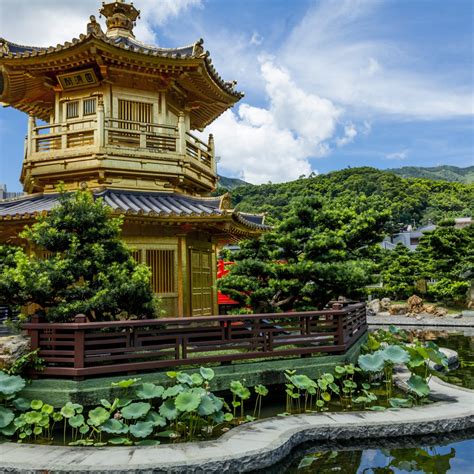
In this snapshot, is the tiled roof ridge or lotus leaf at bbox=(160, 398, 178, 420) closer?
lotus leaf at bbox=(160, 398, 178, 420)

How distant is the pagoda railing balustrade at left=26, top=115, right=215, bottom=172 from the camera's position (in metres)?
11.5

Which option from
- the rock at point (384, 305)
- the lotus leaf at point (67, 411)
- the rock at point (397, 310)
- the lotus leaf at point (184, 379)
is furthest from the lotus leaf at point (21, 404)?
the rock at point (384, 305)

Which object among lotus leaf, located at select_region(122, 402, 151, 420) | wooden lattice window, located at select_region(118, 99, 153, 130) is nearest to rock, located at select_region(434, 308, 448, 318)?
wooden lattice window, located at select_region(118, 99, 153, 130)

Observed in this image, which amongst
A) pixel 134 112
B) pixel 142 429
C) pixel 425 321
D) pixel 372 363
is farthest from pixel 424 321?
pixel 142 429

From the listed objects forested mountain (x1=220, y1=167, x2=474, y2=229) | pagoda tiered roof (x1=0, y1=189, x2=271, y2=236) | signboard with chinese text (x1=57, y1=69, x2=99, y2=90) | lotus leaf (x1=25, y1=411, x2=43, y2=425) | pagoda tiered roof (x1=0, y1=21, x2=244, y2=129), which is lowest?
lotus leaf (x1=25, y1=411, x2=43, y2=425)

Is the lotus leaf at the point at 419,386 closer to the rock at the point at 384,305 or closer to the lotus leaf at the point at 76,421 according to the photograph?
the lotus leaf at the point at 76,421

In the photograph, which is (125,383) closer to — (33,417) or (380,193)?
(33,417)

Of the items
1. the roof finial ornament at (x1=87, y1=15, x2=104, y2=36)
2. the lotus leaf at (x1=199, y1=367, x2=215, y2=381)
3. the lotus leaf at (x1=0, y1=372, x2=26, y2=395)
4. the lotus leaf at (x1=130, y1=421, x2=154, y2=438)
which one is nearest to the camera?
the lotus leaf at (x1=130, y1=421, x2=154, y2=438)

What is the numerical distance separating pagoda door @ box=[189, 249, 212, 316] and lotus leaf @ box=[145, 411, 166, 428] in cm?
459

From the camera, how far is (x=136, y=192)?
11.7m

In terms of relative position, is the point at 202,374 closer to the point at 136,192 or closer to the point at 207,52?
the point at 136,192

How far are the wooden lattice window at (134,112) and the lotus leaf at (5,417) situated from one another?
747 cm

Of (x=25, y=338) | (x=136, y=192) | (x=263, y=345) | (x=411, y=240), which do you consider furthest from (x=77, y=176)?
(x=411, y=240)

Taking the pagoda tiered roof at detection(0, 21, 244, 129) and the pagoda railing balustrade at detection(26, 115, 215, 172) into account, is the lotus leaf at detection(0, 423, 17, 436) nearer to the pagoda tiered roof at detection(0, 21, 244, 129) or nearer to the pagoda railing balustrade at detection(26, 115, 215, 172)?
the pagoda railing balustrade at detection(26, 115, 215, 172)
